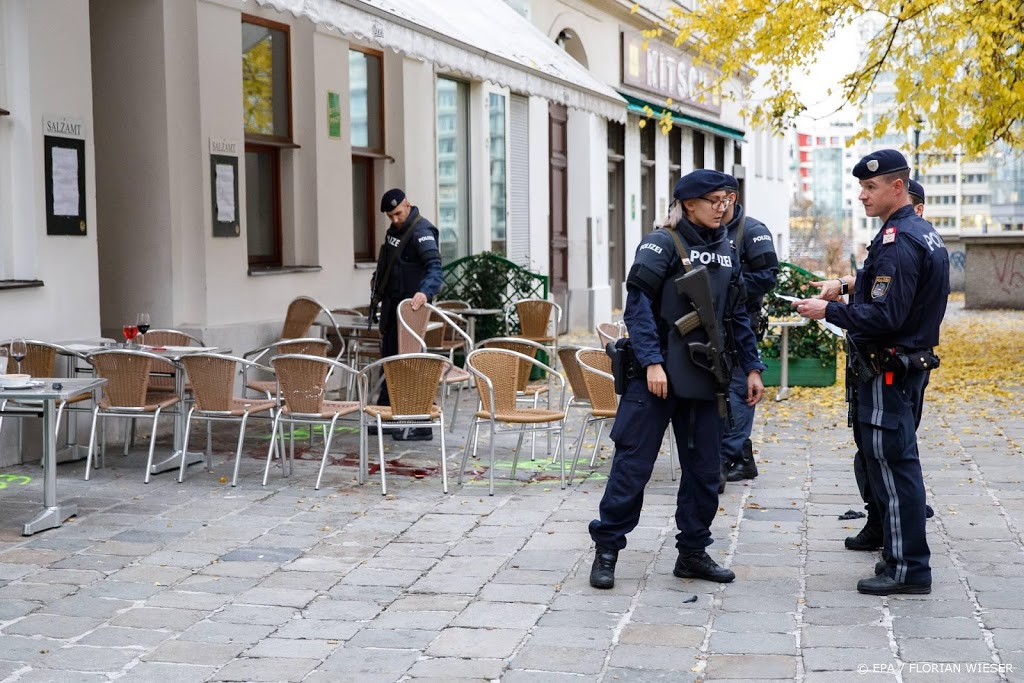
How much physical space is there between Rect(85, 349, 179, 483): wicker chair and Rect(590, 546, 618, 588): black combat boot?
346 cm

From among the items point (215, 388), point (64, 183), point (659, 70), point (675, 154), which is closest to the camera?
point (215, 388)

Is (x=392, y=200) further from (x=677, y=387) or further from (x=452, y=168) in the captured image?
(x=452, y=168)


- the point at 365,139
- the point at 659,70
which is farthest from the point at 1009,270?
the point at 365,139

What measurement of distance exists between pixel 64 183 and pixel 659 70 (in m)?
15.9

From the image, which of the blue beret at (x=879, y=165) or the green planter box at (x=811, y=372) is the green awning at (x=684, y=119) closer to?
the green planter box at (x=811, y=372)

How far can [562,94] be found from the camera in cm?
1180

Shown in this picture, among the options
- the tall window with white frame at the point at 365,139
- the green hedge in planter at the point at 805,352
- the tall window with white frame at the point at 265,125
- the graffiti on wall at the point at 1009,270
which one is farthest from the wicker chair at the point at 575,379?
the graffiti on wall at the point at 1009,270

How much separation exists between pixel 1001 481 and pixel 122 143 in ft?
22.3

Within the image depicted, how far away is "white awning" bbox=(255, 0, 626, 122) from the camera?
27.8ft

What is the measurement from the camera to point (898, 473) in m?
5.66

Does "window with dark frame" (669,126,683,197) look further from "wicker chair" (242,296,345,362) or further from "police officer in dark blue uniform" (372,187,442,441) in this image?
"police officer in dark blue uniform" (372,187,442,441)

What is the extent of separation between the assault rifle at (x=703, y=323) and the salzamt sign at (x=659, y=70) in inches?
594

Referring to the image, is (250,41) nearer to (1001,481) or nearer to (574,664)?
(1001,481)

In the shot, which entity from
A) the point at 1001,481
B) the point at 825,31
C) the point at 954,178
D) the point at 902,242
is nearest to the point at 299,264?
the point at 825,31
